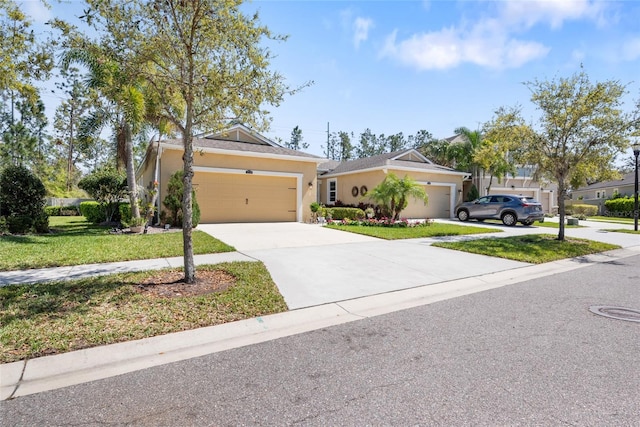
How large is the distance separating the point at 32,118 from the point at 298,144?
37.4 meters

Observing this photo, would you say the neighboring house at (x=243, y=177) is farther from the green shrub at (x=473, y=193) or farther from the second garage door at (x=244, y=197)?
the green shrub at (x=473, y=193)

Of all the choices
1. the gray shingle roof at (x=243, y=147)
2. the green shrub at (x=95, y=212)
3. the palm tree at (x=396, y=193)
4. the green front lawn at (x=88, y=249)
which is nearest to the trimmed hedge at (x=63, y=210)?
the green shrub at (x=95, y=212)

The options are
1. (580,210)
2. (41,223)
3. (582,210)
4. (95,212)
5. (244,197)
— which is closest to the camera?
(41,223)

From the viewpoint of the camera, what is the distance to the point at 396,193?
15.4 m

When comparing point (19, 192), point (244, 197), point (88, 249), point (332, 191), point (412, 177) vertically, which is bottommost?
point (88, 249)

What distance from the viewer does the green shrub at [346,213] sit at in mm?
17062

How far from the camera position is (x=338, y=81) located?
12594 mm

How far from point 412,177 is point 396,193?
5372 mm

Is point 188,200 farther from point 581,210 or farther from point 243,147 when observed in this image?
point 581,210

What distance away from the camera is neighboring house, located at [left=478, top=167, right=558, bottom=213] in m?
26.3

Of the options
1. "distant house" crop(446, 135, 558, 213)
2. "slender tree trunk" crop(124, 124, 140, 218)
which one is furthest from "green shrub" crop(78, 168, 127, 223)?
"distant house" crop(446, 135, 558, 213)

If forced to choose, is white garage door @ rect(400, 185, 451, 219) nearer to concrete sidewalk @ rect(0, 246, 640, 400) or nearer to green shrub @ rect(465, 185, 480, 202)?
green shrub @ rect(465, 185, 480, 202)

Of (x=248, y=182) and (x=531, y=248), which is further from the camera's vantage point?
(x=248, y=182)

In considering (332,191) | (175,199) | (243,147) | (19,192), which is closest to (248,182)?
(243,147)
